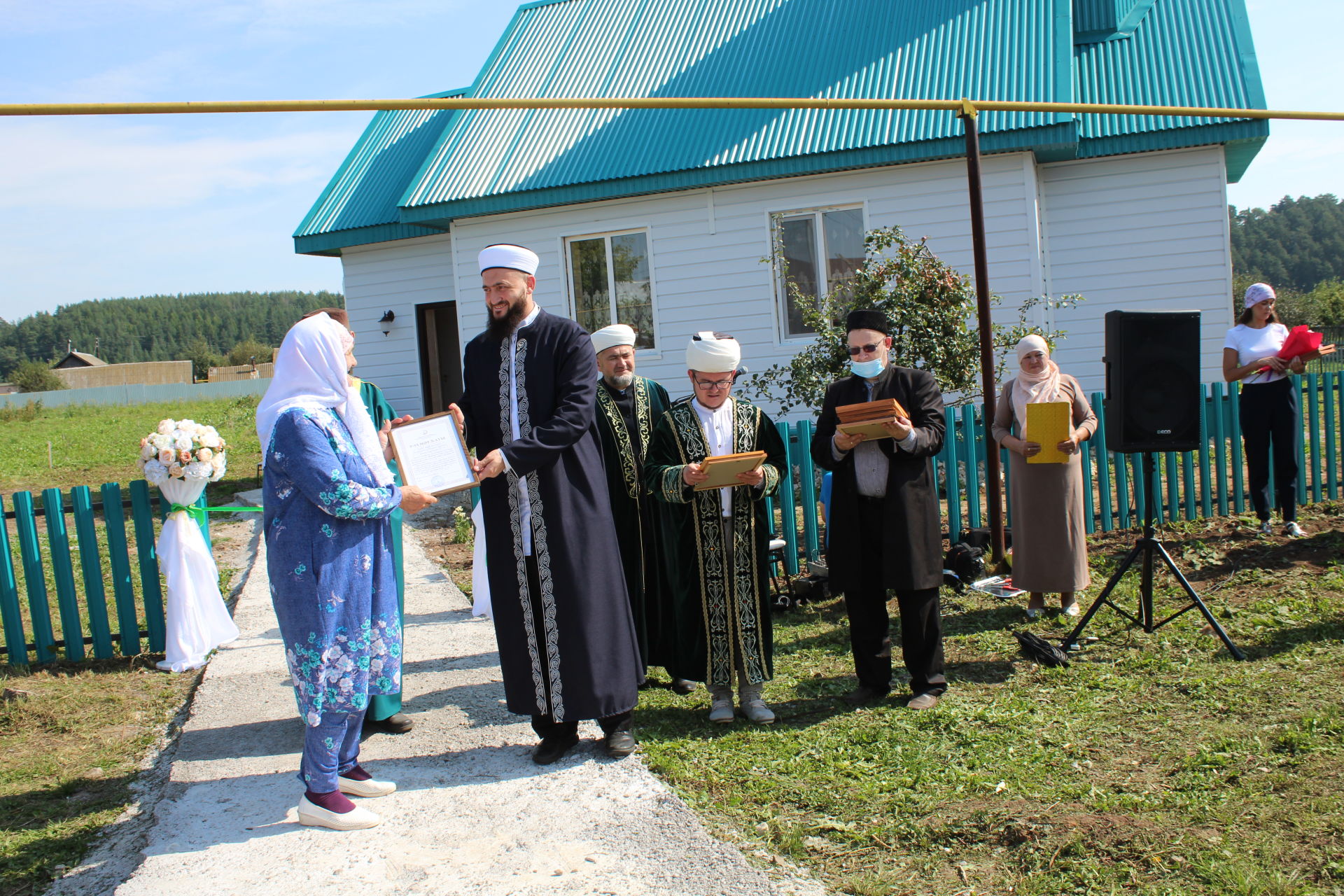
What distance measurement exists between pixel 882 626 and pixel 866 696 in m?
0.37

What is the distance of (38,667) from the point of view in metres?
6.47

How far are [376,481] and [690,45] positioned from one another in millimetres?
11981

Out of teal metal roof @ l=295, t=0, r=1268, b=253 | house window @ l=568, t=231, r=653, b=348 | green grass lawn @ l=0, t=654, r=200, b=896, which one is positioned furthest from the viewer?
house window @ l=568, t=231, r=653, b=348

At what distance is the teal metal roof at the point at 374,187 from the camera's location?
14.8m

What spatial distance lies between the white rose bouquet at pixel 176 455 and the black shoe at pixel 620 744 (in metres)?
3.35

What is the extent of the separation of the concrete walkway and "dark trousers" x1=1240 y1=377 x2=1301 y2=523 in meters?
6.37

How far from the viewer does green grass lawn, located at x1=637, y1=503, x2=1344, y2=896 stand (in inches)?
130

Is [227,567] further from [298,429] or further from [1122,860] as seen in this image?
[1122,860]

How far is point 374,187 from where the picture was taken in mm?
15555

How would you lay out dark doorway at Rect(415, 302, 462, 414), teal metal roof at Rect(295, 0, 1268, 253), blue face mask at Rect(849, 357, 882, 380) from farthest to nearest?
dark doorway at Rect(415, 302, 462, 414) < teal metal roof at Rect(295, 0, 1268, 253) < blue face mask at Rect(849, 357, 882, 380)

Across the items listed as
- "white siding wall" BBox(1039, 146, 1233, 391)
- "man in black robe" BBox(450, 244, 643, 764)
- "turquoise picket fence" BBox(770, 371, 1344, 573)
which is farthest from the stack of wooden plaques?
"white siding wall" BBox(1039, 146, 1233, 391)

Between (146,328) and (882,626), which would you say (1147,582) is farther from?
(146,328)

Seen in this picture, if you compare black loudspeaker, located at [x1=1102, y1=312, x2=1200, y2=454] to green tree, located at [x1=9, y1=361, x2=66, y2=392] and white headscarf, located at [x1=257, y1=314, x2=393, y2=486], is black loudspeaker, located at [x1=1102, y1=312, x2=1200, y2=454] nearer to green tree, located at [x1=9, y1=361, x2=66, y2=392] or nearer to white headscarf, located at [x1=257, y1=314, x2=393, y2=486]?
white headscarf, located at [x1=257, y1=314, x2=393, y2=486]

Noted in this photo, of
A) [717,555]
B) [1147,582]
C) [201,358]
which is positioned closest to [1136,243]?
[1147,582]
